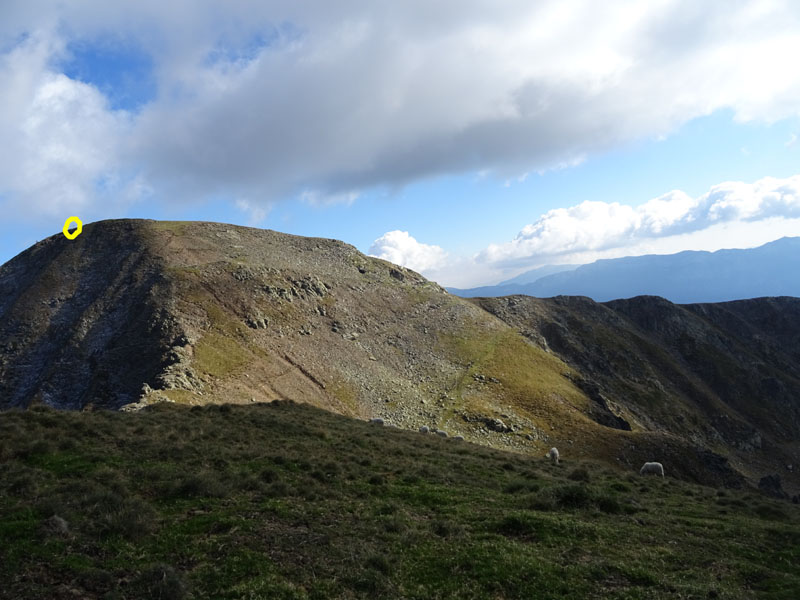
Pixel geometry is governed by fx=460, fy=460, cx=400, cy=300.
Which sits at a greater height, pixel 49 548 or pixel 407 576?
pixel 49 548

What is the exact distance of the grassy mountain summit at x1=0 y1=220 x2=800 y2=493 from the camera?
2388 inches

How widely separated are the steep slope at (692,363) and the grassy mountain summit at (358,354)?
1.90 feet

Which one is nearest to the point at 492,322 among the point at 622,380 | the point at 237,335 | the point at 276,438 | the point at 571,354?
the point at 571,354

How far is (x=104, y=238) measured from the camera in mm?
95438

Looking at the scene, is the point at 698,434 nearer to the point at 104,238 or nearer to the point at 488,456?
the point at 488,456

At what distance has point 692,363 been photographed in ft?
409

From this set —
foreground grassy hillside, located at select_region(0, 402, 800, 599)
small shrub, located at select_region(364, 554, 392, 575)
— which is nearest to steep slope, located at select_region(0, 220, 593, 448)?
foreground grassy hillside, located at select_region(0, 402, 800, 599)

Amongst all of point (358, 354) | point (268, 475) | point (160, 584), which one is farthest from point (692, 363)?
point (160, 584)

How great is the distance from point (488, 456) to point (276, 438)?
16.8 meters

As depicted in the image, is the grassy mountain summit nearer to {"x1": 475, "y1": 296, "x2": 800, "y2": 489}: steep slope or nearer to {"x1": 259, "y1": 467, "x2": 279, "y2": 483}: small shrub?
{"x1": 475, "y1": 296, "x2": 800, "y2": 489}: steep slope

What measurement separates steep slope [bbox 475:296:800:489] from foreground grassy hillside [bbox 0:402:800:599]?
7164 centimetres

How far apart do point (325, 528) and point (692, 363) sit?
13585 centimetres

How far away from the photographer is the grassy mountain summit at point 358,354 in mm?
60656

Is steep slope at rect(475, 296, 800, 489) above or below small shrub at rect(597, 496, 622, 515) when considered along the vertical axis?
below
